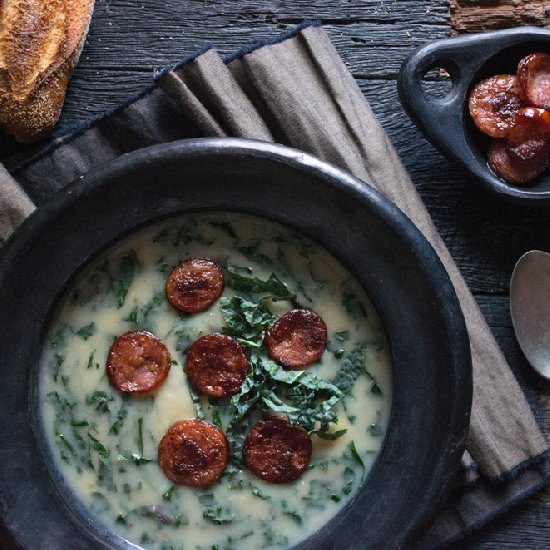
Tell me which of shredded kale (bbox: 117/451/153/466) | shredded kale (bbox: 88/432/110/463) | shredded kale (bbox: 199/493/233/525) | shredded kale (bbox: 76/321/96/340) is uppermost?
shredded kale (bbox: 76/321/96/340)

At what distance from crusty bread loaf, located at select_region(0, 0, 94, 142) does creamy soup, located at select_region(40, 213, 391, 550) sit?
438mm

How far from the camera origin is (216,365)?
2.05 metres

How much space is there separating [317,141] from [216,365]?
0.61 metres

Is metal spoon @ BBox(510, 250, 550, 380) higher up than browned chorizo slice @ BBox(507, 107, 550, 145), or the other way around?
browned chorizo slice @ BBox(507, 107, 550, 145)

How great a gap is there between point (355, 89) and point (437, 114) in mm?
238

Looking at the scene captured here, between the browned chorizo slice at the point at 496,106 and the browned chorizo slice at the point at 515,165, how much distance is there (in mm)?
41

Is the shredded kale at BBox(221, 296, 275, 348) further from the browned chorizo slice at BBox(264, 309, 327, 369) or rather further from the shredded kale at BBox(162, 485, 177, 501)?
the shredded kale at BBox(162, 485, 177, 501)

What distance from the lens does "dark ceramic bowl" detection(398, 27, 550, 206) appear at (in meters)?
2.21

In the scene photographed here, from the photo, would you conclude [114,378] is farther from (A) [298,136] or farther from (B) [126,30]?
(B) [126,30]

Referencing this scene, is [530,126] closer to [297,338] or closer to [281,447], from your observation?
[297,338]

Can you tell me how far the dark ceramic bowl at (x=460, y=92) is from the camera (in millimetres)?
2205

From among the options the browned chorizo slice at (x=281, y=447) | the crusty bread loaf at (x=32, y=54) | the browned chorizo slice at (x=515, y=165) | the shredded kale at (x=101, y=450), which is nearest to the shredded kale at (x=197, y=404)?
the browned chorizo slice at (x=281, y=447)

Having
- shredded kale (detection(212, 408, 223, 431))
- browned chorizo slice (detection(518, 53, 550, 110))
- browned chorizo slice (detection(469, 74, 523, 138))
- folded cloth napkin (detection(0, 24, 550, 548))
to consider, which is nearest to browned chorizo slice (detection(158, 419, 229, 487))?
shredded kale (detection(212, 408, 223, 431))

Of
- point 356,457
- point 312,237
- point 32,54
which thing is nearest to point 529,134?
point 312,237
